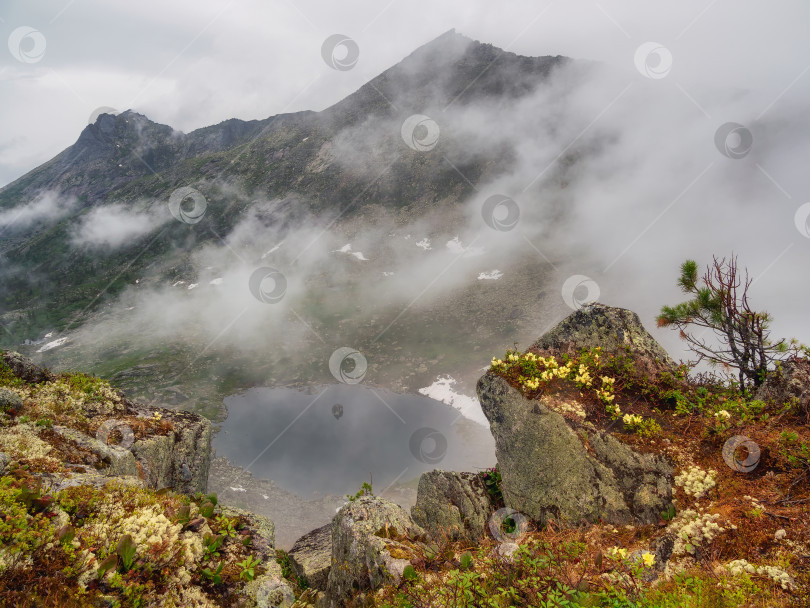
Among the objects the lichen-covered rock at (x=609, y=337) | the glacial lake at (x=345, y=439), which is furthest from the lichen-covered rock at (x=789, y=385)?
the glacial lake at (x=345, y=439)

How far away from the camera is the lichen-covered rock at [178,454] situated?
12781 millimetres

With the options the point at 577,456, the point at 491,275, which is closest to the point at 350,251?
the point at 491,275

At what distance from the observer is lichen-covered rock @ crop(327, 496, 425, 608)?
10.5 meters

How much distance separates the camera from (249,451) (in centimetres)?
5703

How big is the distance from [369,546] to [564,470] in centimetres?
649

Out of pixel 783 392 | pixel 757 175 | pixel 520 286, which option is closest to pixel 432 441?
pixel 783 392

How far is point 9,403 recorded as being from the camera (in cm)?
1064

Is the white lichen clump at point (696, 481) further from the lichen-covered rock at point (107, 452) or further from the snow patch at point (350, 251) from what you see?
the snow patch at point (350, 251)

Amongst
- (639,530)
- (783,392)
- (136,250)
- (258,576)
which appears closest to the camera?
(258,576)

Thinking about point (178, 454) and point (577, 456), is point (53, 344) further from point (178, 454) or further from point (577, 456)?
point (577, 456)

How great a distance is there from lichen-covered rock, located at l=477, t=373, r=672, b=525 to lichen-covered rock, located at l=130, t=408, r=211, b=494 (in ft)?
37.5

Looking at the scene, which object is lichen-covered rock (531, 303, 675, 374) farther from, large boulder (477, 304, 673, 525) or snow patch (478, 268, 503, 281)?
snow patch (478, 268, 503, 281)

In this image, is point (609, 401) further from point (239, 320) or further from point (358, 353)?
point (239, 320)

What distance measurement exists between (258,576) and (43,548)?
3508mm
